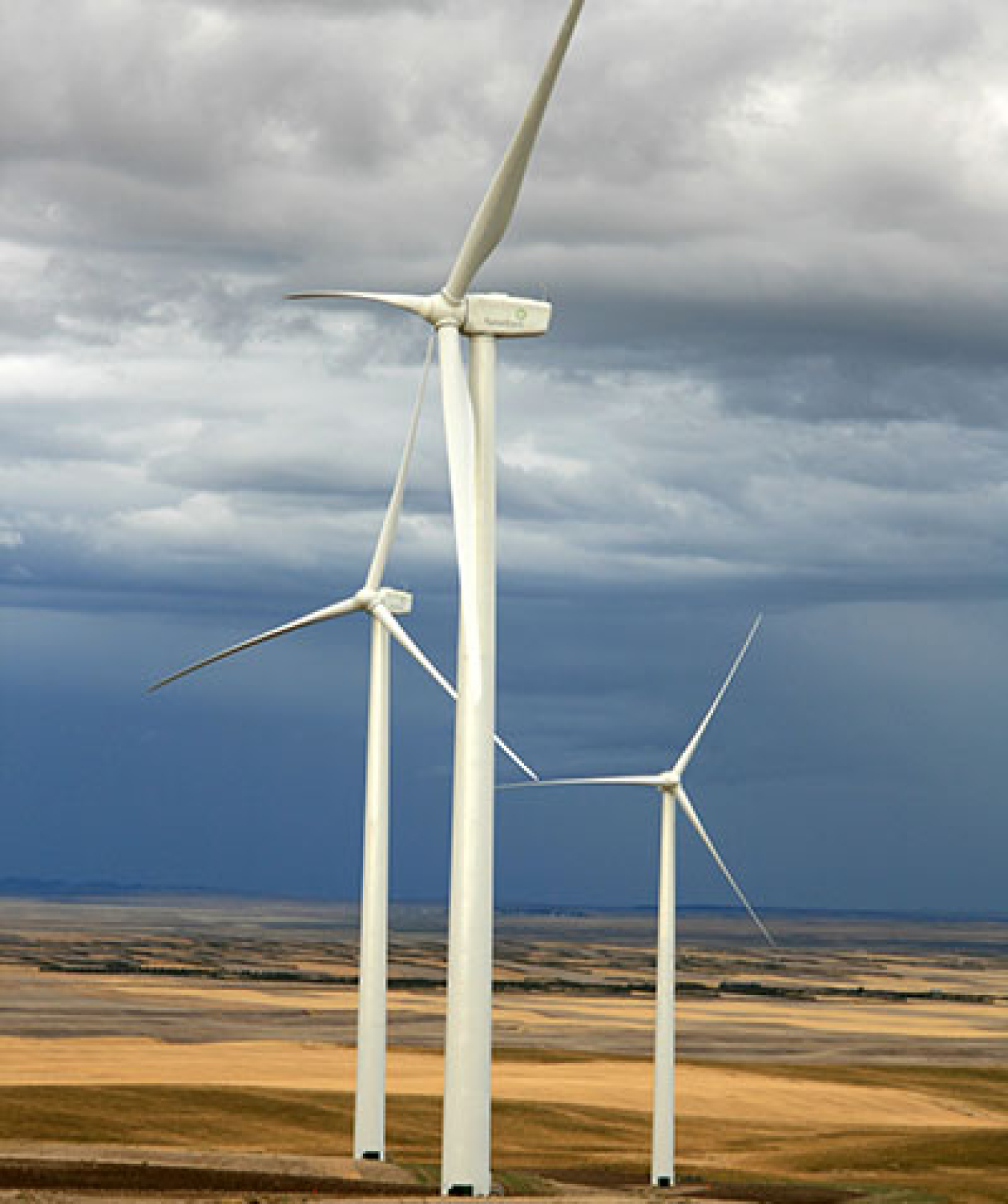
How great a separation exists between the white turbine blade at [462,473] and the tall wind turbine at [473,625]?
0.03m

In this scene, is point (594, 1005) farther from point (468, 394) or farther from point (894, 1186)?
point (468, 394)

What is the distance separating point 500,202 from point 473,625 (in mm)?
8693

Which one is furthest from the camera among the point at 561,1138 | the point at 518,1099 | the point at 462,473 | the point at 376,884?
the point at 518,1099

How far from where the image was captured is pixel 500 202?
1602 inches

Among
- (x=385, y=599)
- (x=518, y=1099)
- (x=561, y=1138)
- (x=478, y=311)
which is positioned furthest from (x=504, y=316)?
(x=518, y=1099)

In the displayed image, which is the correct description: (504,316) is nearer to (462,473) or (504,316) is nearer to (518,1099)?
(462,473)

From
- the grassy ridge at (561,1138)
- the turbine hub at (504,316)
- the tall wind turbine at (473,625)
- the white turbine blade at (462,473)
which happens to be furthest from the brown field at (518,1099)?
the turbine hub at (504,316)

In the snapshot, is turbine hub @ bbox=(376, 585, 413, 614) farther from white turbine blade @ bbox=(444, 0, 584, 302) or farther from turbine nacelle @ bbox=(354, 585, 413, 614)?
white turbine blade @ bbox=(444, 0, 584, 302)

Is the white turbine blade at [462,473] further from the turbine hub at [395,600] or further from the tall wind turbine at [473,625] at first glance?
the turbine hub at [395,600]

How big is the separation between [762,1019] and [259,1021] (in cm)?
4777

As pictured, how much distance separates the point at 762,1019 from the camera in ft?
582

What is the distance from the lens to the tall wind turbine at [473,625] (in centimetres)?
4034

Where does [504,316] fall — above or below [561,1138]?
above

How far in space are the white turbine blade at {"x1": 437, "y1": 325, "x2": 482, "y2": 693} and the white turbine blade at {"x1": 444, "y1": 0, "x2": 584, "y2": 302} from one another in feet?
4.05
